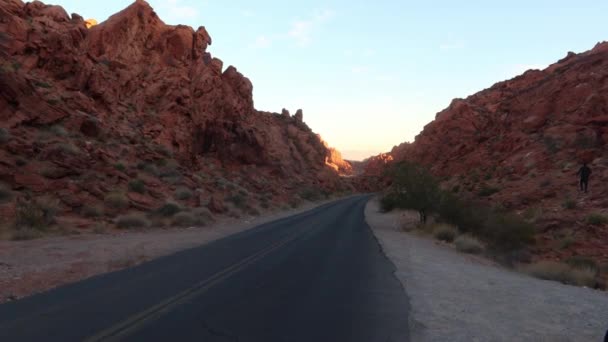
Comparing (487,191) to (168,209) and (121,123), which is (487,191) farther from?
(121,123)

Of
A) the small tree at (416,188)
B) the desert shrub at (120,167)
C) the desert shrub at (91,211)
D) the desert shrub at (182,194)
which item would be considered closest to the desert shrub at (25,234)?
the desert shrub at (91,211)

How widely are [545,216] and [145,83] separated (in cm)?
4031

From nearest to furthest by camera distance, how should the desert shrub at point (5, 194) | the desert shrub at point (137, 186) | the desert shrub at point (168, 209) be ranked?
the desert shrub at point (5, 194)
the desert shrub at point (168, 209)
the desert shrub at point (137, 186)

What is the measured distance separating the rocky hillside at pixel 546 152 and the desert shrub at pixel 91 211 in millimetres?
19375

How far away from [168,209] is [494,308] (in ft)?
70.2

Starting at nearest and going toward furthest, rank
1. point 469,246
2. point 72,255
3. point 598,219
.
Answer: point 72,255 → point 469,246 → point 598,219

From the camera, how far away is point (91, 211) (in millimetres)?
22266

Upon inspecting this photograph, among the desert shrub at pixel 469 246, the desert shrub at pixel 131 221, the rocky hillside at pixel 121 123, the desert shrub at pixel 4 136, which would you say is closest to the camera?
the desert shrub at pixel 469 246

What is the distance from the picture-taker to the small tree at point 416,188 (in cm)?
2789

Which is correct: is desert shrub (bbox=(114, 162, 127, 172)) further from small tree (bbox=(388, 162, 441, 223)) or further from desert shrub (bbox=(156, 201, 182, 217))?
small tree (bbox=(388, 162, 441, 223))

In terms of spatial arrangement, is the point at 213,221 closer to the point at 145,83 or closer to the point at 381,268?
the point at 381,268

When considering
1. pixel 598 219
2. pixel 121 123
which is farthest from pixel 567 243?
pixel 121 123

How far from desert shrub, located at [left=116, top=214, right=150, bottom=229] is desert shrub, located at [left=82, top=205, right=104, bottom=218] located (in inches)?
34.7

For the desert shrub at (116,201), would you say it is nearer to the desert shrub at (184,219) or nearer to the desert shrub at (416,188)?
the desert shrub at (184,219)
